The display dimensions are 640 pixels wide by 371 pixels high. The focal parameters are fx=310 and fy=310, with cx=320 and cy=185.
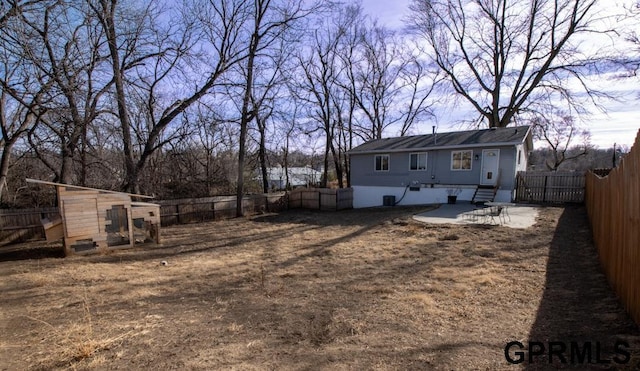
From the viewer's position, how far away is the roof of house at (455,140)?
14.7 m

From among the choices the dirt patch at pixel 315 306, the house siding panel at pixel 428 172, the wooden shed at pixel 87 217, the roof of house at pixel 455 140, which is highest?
the roof of house at pixel 455 140

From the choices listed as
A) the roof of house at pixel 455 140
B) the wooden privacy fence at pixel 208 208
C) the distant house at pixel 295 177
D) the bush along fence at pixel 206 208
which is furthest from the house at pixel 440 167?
the distant house at pixel 295 177

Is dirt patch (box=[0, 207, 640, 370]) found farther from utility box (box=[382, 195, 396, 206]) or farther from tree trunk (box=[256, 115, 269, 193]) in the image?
tree trunk (box=[256, 115, 269, 193])

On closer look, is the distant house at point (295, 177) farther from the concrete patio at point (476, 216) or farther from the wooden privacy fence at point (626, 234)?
the wooden privacy fence at point (626, 234)

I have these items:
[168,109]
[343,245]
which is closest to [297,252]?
[343,245]

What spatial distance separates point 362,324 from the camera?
3.67 meters

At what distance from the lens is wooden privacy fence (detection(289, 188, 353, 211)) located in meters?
17.6

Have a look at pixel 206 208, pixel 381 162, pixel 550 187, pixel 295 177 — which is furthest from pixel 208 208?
pixel 295 177

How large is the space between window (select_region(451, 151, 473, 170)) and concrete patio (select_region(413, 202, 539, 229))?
92.7 inches

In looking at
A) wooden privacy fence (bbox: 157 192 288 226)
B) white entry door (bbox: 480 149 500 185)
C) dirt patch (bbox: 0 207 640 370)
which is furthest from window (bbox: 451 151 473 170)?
wooden privacy fence (bbox: 157 192 288 226)

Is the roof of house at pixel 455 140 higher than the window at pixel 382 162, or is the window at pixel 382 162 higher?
the roof of house at pixel 455 140

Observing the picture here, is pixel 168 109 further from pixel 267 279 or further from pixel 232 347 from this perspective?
pixel 232 347

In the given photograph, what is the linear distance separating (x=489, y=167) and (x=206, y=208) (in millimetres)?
13572

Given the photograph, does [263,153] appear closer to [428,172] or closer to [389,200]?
[389,200]
